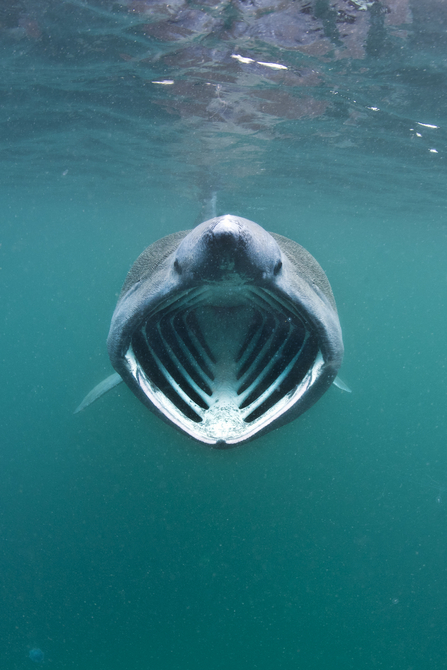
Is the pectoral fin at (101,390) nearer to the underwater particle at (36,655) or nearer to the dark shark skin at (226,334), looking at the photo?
the dark shark skin at (226,334)

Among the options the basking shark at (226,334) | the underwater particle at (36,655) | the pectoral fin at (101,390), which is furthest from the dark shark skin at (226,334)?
the underwater particle at (36,655)

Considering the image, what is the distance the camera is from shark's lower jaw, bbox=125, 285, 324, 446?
2176 mm

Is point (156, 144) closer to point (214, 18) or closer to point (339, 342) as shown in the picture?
point (214, 18)

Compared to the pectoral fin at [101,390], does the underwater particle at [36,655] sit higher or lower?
lower

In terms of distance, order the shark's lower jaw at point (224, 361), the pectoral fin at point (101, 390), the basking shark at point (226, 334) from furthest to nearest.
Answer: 1. the pectoral fin at point (101, 390)
2. the shark's lower jaw at point (224, 361)
3. the basking shark at point (226, 334)

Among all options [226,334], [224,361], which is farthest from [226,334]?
[224,361]

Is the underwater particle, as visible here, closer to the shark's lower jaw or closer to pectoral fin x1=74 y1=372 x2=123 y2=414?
pectoral fin x1=74 y1=372 x2=123 y2=414

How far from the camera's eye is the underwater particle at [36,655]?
10016mm

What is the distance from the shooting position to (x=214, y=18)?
608 cm

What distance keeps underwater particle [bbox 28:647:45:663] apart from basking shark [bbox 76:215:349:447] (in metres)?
11.3

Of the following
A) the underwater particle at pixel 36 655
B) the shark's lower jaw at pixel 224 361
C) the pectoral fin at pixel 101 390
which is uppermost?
the shark's lower jaw at pixel 224 361

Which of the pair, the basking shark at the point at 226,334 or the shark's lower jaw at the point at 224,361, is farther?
the shark's lower jaw at the point at 224,361

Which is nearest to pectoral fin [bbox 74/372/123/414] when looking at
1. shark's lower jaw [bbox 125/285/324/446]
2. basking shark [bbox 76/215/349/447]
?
basking shark [bbox 76/215/349/447]

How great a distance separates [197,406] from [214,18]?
6.28 m
